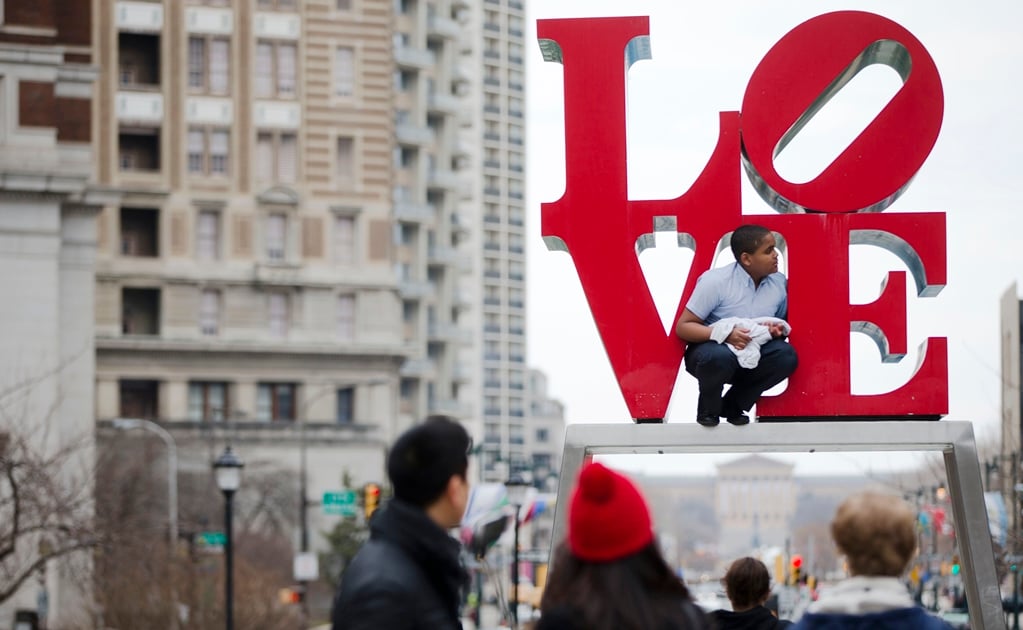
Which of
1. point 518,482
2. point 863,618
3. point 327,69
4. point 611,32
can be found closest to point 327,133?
point 327,69

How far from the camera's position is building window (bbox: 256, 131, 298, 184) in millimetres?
77750

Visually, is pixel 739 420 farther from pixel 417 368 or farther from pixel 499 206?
pixel 499 206

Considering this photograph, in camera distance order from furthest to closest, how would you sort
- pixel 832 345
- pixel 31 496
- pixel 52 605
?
1. pixel 52 605
2. pixel 31 496
3. pixel 832 345

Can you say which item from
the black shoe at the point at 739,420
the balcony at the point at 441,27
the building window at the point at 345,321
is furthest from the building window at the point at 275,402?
the black shoe at the point at 739,420

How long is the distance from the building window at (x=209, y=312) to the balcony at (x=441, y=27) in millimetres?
26471

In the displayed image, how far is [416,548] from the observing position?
18.1ft

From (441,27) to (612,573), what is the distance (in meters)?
94.1

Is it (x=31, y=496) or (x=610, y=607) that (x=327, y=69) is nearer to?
(x=31, y=496)

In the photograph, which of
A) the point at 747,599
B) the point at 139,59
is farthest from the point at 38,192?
the point at 747,599

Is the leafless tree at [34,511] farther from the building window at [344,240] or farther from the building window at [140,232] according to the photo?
the building window at [344,240]

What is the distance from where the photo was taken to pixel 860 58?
31.9ft

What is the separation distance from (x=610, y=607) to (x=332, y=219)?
74.7 metres

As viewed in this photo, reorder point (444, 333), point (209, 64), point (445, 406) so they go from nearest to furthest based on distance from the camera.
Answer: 1. point (209, 64)
2. point (445, 406)
3. point (444, 333)

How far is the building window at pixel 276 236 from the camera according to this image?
78.1 m
